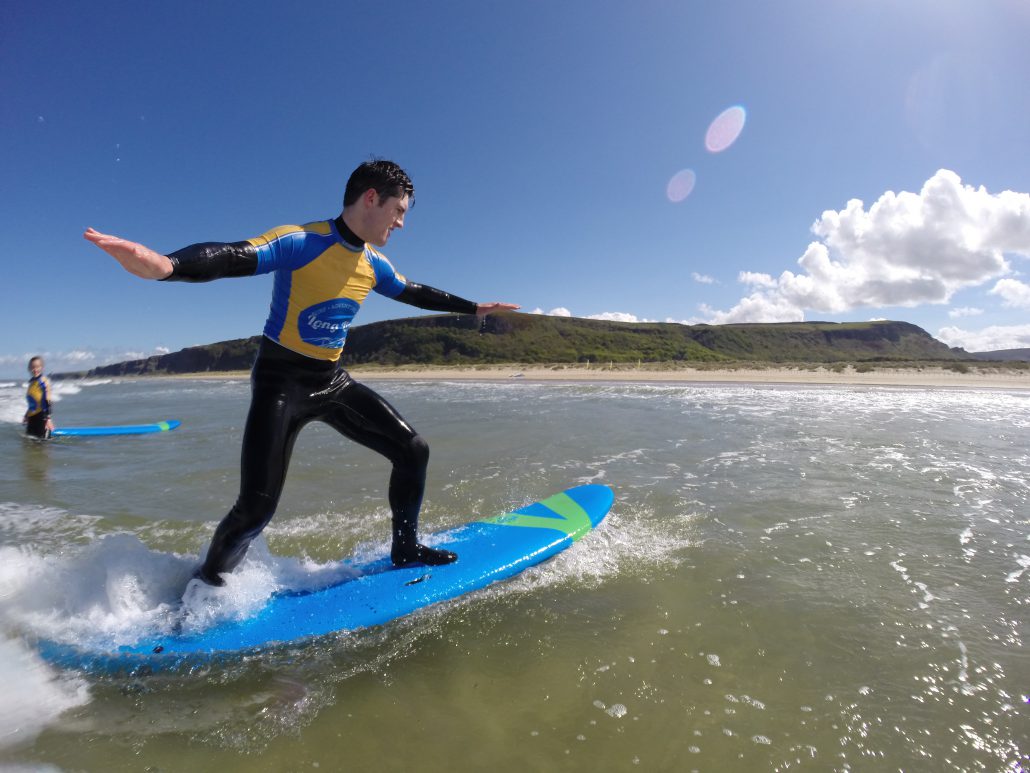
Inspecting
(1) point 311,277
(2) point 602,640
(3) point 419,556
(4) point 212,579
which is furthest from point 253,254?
(2) point 602,640

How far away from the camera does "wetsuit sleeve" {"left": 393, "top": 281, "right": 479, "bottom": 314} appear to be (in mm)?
3541

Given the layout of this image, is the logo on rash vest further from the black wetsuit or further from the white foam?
the white foam

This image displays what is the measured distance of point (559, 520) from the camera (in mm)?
4090

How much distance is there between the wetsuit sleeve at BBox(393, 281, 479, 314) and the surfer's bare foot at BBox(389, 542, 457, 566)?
177 centimetres

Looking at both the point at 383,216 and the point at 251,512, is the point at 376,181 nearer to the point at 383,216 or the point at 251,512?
the point at 383,216

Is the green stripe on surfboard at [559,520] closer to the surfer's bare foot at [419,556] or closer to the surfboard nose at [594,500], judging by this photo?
the surfboard nose at [594,500]

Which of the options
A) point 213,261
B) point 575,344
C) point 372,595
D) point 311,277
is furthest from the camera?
point 575,344

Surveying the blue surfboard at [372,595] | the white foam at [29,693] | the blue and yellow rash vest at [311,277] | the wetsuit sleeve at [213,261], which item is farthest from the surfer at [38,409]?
the wetsuit sleeve at [213,261]

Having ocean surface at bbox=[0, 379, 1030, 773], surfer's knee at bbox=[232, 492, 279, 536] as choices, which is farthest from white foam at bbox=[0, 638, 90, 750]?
surfer's knee at bbox=[232, 492, 279, 536]

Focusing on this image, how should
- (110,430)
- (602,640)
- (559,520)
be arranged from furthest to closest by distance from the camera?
(110,430) < (559,520) < (602,640)

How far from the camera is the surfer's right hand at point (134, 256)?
5.88 feet

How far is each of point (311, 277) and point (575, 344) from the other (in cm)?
7971

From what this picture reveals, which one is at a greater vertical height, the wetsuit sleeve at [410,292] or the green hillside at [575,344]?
the green hillside at [575,344]

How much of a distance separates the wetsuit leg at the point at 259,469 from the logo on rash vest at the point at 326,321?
0.32 metres
